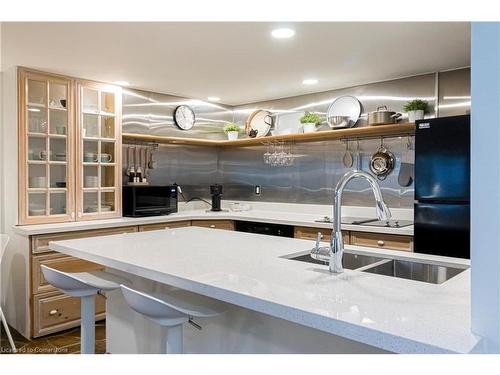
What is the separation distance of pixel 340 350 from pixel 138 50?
2.48 m

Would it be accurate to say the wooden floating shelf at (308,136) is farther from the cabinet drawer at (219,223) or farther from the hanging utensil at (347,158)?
the cabinet drawer at (219,223)

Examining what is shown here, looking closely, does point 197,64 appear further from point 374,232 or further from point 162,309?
point 162,309

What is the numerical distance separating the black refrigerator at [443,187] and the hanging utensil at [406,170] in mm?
808

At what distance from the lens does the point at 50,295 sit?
129 inches

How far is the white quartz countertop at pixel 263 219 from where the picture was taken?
323 cm

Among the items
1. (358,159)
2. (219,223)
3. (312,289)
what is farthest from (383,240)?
(312,289)

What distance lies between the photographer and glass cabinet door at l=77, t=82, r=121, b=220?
375 cm

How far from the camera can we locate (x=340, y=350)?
4.70 feet

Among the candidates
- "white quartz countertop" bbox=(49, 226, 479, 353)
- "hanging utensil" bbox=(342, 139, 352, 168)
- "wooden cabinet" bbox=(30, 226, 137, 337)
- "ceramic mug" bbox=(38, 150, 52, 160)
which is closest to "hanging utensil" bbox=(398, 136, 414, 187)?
"hanging utensil" bbox=(342, 139, 352, 168)

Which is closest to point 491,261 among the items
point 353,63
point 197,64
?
point 353,63

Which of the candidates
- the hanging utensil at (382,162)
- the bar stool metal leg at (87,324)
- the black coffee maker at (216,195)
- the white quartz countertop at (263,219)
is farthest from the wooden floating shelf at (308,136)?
the bar stool metal leg at (87,324)

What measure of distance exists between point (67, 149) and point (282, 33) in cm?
224

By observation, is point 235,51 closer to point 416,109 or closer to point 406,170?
point 416,109

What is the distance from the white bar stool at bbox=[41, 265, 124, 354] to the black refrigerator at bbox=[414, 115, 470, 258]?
6.91 ft
